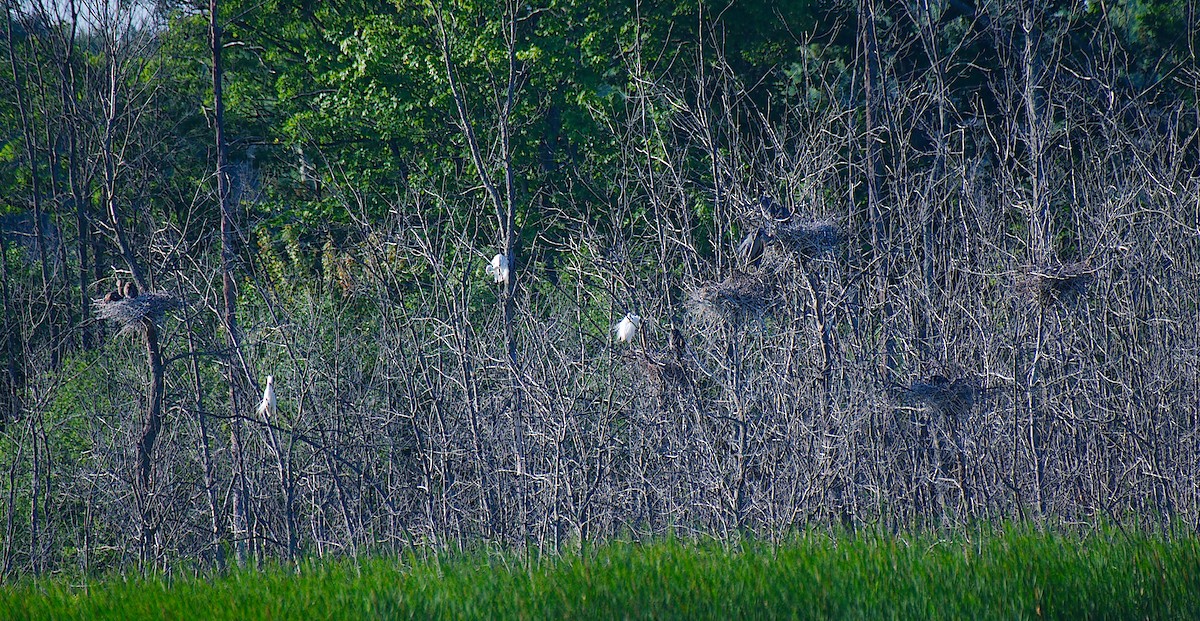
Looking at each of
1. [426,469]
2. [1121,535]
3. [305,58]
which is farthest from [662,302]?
[305,58]

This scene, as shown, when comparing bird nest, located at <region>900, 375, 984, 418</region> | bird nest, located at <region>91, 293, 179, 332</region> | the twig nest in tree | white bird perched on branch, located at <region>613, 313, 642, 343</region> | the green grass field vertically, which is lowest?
the green grass field

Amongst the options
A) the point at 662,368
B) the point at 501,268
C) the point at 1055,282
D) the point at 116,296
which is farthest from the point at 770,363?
the point at 116,296

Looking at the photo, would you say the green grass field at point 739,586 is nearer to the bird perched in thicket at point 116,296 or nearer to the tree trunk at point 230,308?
the tree trunk at point 230,308

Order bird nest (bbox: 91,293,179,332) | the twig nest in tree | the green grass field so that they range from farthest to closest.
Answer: the twig nest in tree, bird nest (bbox: 91,293,179,332), the green grass field

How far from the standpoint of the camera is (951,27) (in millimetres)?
11867

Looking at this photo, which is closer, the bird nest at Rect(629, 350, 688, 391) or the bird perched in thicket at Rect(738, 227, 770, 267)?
the bird perched in thicket at Rect(738, 227, 770, 267)

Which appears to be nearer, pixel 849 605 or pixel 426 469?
pixel 849 605

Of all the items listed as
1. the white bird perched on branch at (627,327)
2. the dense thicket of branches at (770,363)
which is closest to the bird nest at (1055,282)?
the dense thicket of branches at (770,363)

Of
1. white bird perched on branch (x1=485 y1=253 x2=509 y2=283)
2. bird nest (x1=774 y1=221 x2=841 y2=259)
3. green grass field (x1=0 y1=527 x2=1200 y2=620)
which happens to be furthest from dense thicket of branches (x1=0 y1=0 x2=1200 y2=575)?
green grass field (x1=0 y1=527 x2=1200 y2=620)

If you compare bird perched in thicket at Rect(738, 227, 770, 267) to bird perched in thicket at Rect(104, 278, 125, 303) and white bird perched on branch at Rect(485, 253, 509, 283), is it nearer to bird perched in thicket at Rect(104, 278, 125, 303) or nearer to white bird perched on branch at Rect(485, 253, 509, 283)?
white bird perched on branch at Rect(485, 253, 509, 283)

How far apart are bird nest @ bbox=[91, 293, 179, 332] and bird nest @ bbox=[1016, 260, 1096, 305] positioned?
4.91m

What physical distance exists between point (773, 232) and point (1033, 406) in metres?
2.50

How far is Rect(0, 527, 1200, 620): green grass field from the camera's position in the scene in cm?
482

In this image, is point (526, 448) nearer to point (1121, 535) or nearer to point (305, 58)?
point (1121, 535)
